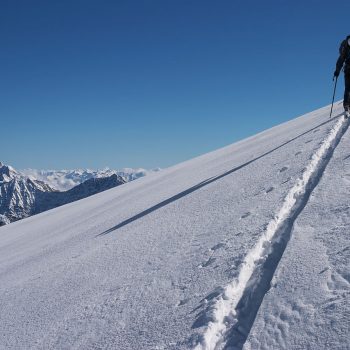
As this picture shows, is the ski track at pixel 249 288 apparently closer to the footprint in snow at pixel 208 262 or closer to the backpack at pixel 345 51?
the footprint in snow at pixel 208 262

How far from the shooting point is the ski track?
3115mm

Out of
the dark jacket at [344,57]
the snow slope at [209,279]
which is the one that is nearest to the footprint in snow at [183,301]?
the snow slope at [209,279]

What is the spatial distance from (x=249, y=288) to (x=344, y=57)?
12.4m

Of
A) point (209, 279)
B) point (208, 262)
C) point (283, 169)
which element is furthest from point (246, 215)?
point (283, 169)

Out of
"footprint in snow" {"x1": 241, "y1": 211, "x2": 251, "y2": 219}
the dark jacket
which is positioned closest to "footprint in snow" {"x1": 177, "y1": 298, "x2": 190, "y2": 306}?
"footprint in snow" {"x1": 241, "y1": 211, "x2": 251, "y2": 219}

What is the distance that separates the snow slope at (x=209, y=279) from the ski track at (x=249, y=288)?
0.01m

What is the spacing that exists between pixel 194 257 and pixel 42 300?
7.26 ft

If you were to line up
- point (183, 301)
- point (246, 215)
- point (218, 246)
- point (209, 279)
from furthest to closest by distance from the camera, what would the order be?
point (246, 215)
point (218, 246)
point (209, 279)
point (183, 301)

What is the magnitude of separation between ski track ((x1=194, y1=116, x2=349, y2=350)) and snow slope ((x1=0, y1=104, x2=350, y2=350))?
0.04 feet

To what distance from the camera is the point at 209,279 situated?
411 cm

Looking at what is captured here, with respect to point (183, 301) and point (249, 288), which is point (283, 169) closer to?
point (249, 288)

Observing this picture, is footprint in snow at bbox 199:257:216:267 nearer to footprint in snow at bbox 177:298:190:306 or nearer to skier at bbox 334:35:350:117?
footprint in snow at bbox 177:298:190:306

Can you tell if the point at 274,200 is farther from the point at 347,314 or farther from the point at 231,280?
the point at 347,314

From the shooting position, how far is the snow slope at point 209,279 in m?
3.13
